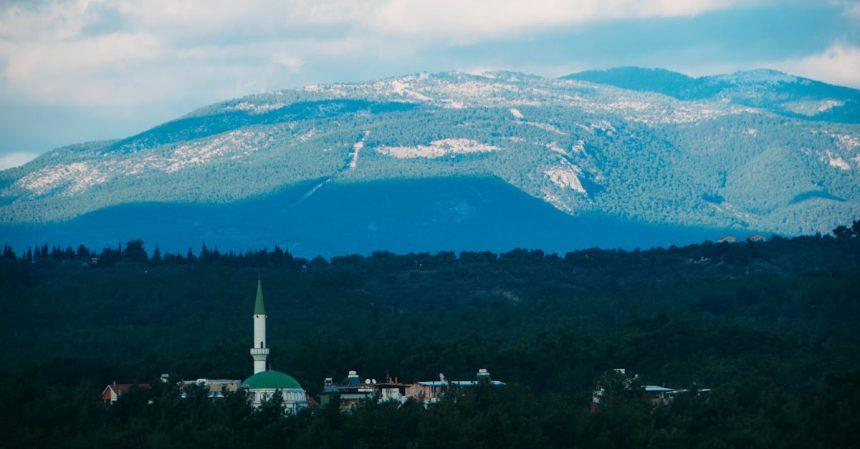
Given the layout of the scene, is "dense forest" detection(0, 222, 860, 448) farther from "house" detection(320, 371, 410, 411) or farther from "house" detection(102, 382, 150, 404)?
"house" detection(320, 371, 410, 411)

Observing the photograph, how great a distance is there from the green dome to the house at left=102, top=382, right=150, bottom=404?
5.14 meters

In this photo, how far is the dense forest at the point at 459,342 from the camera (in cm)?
9138

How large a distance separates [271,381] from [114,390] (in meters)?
8.85

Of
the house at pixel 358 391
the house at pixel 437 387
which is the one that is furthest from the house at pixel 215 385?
the house at pixel 437 387

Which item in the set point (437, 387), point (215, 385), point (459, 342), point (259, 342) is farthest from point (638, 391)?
point (215, 385)

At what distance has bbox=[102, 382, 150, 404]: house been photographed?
101412 millimetres

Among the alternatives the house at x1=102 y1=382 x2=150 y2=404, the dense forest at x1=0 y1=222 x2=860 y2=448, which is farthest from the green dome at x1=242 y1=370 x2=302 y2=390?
the house at x1=102 y1=382 x2=150 y2=404

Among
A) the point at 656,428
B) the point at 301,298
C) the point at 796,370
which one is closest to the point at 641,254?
the point at 301,298

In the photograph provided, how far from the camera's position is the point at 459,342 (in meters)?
122

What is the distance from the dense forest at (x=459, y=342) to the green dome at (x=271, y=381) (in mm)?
4258

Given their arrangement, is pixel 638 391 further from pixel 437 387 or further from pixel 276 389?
pixel 276 389

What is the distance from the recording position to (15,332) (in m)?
138

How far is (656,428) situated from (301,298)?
6479cm

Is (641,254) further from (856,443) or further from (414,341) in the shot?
(856,443)
